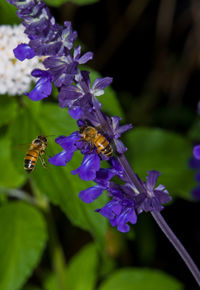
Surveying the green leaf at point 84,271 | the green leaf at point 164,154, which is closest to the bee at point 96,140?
the green leaf at point 164,154

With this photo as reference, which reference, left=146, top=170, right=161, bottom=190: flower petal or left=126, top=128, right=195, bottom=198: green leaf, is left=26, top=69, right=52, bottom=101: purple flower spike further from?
left=126, top=128, right=195, bottom=198: green leaf

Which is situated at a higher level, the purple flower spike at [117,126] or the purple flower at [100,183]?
the purple flower spike at [117,126]

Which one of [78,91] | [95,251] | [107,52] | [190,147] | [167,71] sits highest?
[107,52]

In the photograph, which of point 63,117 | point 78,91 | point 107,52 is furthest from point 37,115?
point 107,52

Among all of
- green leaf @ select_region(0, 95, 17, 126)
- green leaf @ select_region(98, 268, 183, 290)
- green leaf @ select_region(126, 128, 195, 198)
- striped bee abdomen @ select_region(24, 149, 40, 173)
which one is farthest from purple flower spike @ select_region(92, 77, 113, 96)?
green leaf @ select_region(98, 268, 183, 290)

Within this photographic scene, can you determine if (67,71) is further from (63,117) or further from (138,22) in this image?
(138,22)

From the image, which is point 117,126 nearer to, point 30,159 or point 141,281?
point 30,159

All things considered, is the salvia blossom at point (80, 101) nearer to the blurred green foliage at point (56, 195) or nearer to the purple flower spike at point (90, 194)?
the purple flower spike at point (90, 194)
